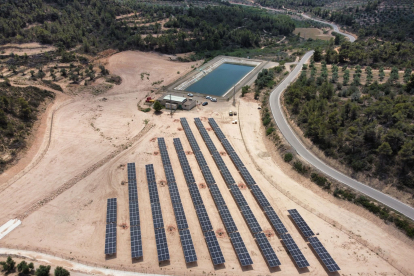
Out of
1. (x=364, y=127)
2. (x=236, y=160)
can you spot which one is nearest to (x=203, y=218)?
(x=236, y=160)

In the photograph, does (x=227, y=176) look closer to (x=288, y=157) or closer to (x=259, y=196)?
(x=259, y=196)

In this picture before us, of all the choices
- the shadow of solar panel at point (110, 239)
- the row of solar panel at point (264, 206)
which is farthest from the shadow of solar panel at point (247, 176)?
the shadow of solar panel at point (110, 239)

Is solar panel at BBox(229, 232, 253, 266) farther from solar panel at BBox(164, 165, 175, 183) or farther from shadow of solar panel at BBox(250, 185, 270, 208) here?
solar panel at BBox(164, 165, 175, 183)

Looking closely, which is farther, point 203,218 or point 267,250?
point 203,218

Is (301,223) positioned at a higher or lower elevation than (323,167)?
lower

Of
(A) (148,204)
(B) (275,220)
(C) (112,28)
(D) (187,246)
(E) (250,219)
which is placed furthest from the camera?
(C) (112,28)
